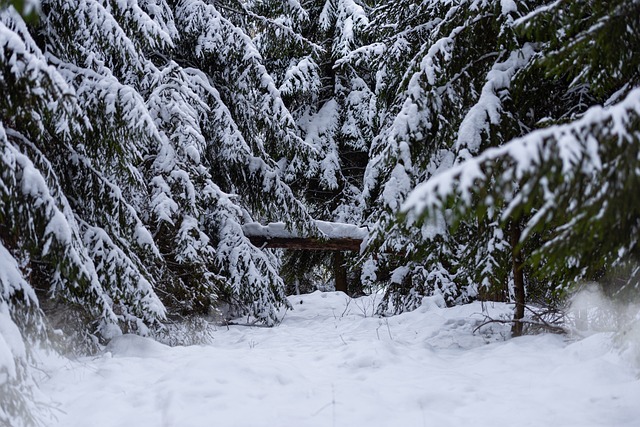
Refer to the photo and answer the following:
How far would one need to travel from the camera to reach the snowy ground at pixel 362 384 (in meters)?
4.00

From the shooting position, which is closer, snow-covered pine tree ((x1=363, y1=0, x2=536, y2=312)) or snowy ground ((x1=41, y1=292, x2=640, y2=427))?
snowy ground ((x1=41, y1=292, x2=640, y2=427))

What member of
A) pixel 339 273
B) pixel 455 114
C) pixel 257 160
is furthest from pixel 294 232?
pixel 455 114

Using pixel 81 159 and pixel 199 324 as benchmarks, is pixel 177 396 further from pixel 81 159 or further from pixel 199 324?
pixel 199 324

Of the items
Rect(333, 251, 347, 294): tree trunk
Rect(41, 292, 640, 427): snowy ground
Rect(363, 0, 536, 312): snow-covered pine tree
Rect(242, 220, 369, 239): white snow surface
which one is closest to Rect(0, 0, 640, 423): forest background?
Rect(363, 0, 536, 312): snow-covered pine tree

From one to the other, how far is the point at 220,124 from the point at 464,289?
15.9ft

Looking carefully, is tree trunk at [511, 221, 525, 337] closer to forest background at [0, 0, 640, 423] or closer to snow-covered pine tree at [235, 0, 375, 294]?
forest background at [0, 0, 640, 423]

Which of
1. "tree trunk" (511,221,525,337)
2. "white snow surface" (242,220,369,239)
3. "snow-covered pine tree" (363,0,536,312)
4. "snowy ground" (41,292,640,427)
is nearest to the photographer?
"snowy ground" (41,292,640,427)

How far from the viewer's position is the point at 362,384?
4.74m

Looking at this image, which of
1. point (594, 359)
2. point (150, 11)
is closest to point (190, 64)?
point (150, 11)

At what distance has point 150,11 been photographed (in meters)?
7.21

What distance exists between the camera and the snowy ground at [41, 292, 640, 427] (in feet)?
A: 13.1

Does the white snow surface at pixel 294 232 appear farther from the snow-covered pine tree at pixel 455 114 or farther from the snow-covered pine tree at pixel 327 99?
the snow-covered pine tree at pixel 455 114

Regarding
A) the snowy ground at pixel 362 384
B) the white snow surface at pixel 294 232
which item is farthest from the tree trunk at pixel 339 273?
the snowy ground at pixel 362 384

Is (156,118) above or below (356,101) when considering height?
below
